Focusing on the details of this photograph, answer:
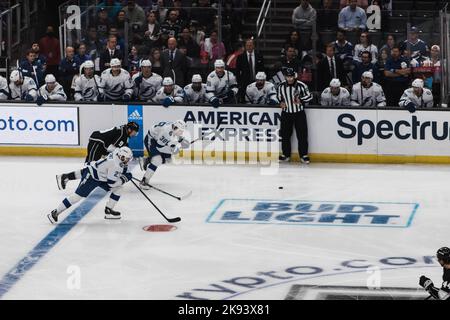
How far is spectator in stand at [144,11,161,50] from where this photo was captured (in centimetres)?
1877

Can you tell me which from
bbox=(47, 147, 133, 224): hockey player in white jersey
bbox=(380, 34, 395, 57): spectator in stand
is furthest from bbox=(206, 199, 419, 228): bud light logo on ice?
bbox=(380, 34, 395, 57): spectator in stand

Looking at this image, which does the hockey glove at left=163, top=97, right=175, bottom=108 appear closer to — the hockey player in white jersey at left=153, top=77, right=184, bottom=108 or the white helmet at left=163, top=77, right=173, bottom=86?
the hockey player in white jersey at left=153, top=77, right=184, bottom=108

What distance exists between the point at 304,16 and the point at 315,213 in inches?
203

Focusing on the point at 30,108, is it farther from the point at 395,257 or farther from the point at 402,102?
the point at 395,257

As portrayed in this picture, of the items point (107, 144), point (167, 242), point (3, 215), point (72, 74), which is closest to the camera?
point (167, 242)

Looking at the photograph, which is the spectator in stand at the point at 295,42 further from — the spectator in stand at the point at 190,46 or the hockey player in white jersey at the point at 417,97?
the hockey player in white jersey at the point at 417,97

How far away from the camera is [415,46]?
58.2 feet

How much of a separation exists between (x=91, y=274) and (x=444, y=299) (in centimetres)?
428

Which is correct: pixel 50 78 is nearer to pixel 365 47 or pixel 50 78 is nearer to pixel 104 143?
pixel 104 143

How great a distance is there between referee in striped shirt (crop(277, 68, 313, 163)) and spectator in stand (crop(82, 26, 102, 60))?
10.9 ft

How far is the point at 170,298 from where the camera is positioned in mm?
11016

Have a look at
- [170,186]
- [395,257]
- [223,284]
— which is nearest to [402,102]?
[170,186]

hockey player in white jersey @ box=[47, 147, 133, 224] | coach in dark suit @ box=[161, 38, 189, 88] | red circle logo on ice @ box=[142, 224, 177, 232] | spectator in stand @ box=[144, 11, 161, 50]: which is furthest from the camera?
spectator in stand @ box=[144, 11, 161, 50]

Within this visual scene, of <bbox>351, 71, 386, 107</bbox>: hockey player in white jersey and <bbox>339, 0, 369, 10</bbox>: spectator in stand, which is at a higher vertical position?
<bbox>339, 0, 369, 10</bbox>: spectator in stand
